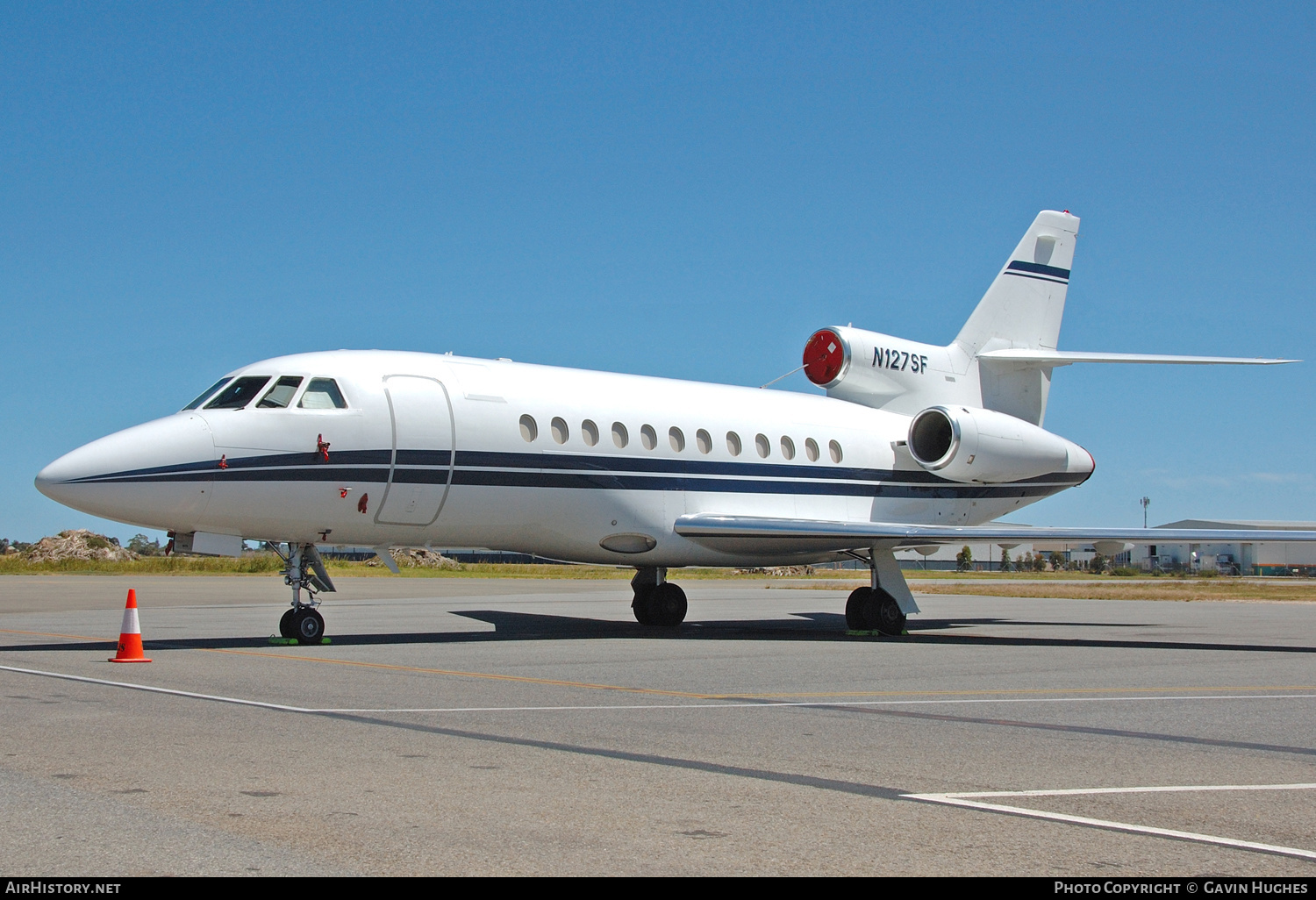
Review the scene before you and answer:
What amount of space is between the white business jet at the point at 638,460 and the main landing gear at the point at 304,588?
4cm

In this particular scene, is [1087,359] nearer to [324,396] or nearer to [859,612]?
[859,612]

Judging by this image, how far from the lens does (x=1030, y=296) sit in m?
25.4

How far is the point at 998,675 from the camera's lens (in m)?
13.0

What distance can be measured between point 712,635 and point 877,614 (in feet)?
9.09

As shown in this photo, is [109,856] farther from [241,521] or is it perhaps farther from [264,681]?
[241,521]

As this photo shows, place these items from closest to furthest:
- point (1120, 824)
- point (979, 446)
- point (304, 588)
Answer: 1. point (1120, 824)
2. point (304, 588)
3. point (979, 446)

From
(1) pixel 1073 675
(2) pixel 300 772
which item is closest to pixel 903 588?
(1) pixel 1073 675

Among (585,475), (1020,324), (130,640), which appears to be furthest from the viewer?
(1020,324)

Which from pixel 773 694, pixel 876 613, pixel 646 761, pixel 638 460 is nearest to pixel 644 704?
pixel 773 694

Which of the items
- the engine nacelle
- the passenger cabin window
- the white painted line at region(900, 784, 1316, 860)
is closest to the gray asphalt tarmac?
the white painted line at region(900, 784, 1316, 860)

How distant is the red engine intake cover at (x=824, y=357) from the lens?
76.7ft

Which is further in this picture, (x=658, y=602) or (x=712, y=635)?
(x=658, y=602)

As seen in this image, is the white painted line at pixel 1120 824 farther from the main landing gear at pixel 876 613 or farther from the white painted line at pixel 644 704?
the main landing gear at pixel 876 613

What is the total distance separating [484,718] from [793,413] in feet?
44.1
